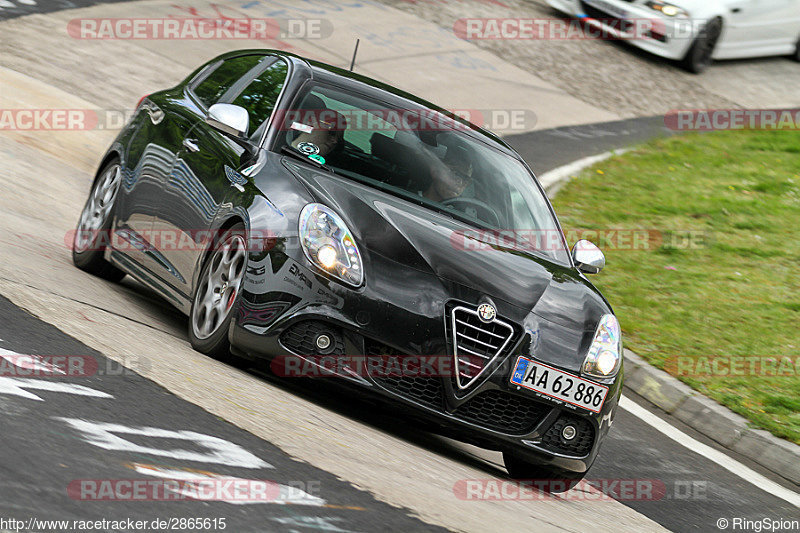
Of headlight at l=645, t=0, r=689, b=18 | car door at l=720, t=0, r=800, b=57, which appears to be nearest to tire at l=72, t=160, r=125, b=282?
headlight at l=645, t=0, r=689, b=18

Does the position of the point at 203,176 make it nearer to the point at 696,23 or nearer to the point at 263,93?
A: the point at 263,93

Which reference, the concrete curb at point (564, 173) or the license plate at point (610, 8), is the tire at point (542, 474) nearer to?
the concrete curb at point (564, 173)

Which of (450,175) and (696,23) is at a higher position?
(450,175)

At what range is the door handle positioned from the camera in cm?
674

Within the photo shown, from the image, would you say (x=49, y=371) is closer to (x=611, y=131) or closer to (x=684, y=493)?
(x=684, y=493)

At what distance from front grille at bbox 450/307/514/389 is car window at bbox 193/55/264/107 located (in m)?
2.61

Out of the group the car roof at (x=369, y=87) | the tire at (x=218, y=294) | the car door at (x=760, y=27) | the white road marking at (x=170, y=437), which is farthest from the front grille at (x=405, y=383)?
the car door at (x=760, y=27)

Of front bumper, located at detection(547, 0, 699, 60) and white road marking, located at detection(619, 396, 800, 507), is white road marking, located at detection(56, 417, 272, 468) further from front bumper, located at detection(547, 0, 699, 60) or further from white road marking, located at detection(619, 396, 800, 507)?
front bumper, located at detection(547, 0, 699, 60)

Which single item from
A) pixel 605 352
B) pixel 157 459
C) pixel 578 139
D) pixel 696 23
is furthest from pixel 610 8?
pixel 157 459

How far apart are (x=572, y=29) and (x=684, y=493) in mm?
15379

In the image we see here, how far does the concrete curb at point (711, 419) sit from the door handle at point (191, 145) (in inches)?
139

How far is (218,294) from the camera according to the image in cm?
586

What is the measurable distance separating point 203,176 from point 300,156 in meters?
0.60

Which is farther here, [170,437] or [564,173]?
[564,173]
